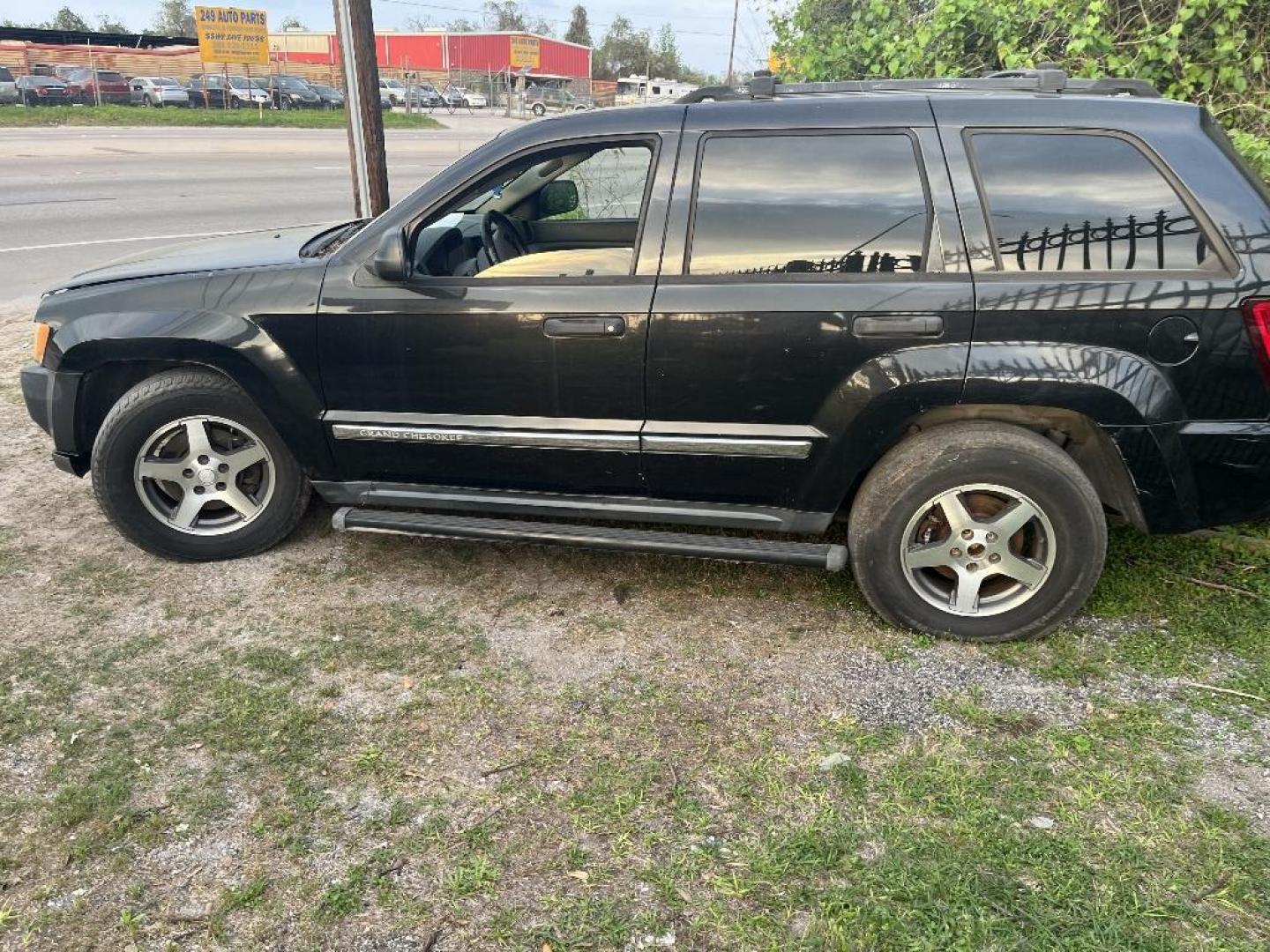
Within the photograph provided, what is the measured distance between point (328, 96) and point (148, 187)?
2879 centimetres

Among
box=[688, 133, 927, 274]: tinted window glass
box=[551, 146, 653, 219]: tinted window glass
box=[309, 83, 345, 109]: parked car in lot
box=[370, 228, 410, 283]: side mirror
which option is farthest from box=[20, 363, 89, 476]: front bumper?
box=[309, 83, 345, 109]: parked car in lot

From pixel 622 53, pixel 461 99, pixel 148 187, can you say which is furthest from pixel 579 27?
pixel 148 187

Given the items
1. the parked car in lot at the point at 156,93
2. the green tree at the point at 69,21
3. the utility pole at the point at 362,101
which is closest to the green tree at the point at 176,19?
the green tree at the point at 69,21

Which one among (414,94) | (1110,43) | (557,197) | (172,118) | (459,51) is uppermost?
(459,51)

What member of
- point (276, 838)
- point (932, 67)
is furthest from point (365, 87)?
point (276, 838)

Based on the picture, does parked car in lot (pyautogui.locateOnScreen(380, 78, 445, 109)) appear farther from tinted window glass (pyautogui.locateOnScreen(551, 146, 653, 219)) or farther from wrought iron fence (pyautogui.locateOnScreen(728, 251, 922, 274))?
wrought iron fence (pyautogui.locateOnScreen(728, 251, 922, 274))

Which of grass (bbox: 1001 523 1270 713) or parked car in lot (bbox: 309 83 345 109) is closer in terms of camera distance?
grass (bbox: 1001 523 1270 713)

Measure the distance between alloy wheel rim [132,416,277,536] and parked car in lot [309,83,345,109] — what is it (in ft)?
133

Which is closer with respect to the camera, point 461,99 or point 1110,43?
point 1110,43

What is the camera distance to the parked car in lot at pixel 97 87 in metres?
32.1

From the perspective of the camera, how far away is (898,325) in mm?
3057

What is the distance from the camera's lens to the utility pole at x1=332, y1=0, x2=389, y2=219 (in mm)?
6020

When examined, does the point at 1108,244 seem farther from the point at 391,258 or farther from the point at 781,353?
the point at 391,258

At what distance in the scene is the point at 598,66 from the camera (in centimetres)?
8150
